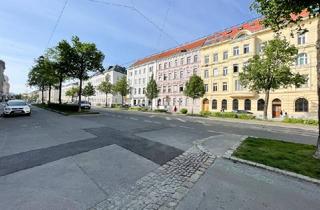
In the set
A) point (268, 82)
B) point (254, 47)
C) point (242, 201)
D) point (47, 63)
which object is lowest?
point (242, 201)

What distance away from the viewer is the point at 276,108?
3506cm

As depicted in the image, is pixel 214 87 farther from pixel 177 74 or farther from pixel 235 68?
pixel 177 74

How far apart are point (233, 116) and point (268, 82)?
7.22 metres

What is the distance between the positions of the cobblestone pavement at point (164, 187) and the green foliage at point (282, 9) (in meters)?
6.16

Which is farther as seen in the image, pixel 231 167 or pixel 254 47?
pixel 254 47

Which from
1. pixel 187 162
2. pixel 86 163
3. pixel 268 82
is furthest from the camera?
pixel 268 82

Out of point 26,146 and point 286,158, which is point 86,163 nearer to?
point 26,146

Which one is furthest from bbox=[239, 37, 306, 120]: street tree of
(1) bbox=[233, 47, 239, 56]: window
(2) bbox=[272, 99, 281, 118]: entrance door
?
(1) bbox=[233, 47, 239, 56]: window

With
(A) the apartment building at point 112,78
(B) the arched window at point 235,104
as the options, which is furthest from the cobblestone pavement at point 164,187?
(A) the apartment building at point 112,78

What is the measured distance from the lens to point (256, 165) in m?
5.75

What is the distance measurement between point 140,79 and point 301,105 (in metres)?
44.8

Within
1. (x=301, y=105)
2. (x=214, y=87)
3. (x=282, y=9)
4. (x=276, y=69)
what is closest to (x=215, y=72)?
(x=214, y=87)

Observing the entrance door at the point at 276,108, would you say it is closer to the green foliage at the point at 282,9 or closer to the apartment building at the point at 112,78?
the green foliage at the point at 282,9

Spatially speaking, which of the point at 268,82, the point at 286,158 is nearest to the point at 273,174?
Answer: the point at 286,158
